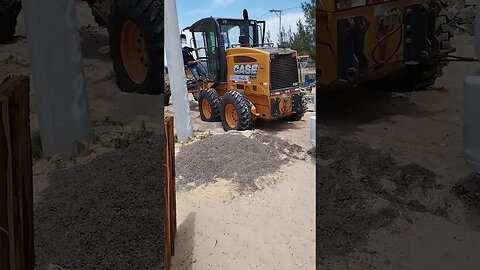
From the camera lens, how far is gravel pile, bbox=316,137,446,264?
37.7 inches

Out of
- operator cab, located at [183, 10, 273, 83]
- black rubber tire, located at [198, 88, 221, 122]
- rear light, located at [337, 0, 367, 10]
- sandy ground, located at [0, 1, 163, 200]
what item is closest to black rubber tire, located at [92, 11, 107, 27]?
sandy ground, located at [0, 1, 163, 200]

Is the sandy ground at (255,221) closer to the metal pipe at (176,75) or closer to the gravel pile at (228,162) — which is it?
the gravel pile at (228,162)

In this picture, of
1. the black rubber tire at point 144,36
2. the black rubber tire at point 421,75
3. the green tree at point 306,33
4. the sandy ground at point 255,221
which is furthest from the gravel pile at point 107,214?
the black rubber tire at point 421,75

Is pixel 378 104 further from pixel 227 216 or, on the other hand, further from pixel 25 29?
pixel 25 29

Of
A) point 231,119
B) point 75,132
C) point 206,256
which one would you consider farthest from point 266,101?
point 75,132

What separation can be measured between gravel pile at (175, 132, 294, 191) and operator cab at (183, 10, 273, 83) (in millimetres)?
386

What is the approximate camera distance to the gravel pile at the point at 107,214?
2.55 ft

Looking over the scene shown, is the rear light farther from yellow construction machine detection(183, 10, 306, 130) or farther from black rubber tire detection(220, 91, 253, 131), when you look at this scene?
black rubber tire detection(220, 91, 253, 131)

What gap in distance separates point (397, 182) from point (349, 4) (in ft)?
1.49

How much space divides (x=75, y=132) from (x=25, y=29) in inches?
8.3

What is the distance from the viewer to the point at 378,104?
0.99m

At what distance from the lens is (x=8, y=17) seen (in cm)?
71

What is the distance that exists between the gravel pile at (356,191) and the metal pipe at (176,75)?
0.51m

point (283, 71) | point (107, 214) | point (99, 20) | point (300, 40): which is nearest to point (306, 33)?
point (300, 40)
